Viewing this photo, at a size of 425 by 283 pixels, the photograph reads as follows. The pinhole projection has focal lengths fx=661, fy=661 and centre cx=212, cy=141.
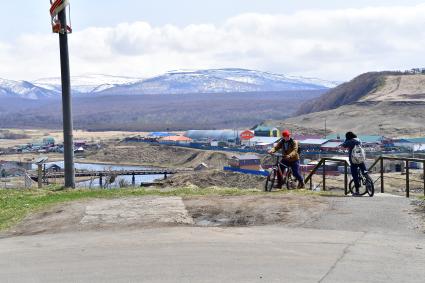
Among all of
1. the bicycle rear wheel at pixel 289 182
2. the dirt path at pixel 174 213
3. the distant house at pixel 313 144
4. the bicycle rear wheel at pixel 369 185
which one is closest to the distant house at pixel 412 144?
the distant house at pixel 313 144

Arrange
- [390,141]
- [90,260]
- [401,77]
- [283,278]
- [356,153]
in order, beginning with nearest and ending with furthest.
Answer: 1. [283,278]
2. [90,260]
3. [356,153]
4. [390,141]
5. [401,77]

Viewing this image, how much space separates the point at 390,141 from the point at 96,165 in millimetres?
55790

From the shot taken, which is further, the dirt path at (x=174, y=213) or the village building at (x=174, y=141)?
the village building at (x=174, y=141)

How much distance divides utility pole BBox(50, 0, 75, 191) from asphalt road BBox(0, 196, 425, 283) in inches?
228

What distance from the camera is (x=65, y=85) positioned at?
16438 millimetres

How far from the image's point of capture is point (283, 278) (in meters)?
7.77

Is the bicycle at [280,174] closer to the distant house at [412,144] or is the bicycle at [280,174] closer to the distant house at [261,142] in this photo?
the distant house at [412,144]

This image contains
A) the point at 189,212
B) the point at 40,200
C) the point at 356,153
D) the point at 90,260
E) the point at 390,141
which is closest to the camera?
the point at 90,260

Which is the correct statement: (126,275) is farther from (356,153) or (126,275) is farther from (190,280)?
(356,153)

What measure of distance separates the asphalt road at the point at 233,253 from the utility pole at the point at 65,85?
19.0 feet

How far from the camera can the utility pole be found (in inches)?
634

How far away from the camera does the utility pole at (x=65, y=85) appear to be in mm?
16094

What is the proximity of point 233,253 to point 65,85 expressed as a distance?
8867 millimetres

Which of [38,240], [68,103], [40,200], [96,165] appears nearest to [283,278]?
[38,240]
